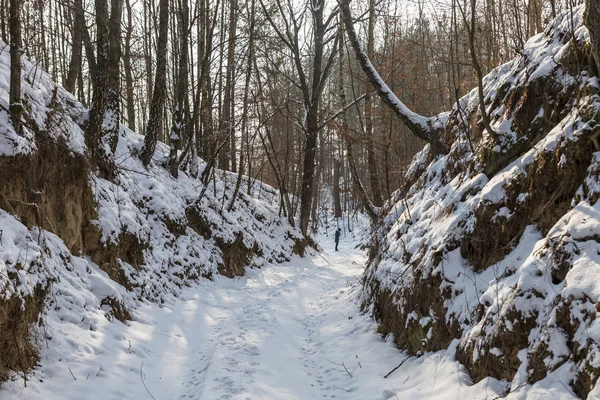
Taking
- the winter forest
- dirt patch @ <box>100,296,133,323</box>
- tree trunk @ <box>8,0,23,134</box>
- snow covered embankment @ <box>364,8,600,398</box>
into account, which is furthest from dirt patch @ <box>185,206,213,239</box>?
snow covered embankment @ <box>364,8,600,398</box>

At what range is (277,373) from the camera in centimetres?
478

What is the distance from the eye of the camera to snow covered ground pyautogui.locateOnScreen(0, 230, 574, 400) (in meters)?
3.80

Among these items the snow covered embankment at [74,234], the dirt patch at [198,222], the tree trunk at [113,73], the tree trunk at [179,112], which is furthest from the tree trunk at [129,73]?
the dirt patch at [198,222]

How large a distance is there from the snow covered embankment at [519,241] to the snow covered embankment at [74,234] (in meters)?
4.01

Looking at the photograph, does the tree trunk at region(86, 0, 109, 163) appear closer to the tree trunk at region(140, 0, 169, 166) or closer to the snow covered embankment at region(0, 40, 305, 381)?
the snow covered embankment at region(0, 40, 305, 381)

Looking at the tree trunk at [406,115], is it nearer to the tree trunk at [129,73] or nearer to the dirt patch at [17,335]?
the dirt patch at [17,335]

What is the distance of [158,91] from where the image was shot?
9922 millimetres

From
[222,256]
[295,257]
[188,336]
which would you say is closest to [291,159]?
[295,257]

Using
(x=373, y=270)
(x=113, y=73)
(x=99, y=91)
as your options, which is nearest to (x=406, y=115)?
(x=373, y=270)

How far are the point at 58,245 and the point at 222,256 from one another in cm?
575

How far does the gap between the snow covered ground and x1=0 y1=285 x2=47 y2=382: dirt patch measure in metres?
0.15

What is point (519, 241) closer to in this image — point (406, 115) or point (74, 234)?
point (406, 115)

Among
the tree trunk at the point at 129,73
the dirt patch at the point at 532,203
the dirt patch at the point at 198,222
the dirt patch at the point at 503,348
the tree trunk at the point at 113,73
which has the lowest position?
the dirt patch at the point at 503,348

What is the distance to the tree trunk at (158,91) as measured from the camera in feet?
32.3
